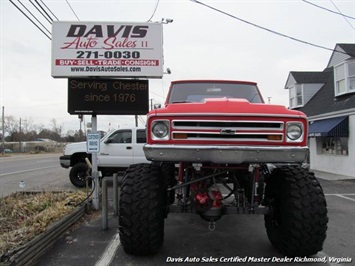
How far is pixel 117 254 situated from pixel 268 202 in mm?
2206

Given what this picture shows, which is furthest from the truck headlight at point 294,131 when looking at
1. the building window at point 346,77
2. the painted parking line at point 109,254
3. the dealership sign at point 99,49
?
the building window at point 346,77

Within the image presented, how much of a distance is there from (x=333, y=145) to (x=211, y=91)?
1280cm

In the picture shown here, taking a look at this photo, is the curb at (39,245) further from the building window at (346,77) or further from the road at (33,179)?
the building window at (346,77)

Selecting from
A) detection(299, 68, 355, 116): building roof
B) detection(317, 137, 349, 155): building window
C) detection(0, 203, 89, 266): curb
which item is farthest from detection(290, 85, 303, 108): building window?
detection(0, 203, 89, 266): curb

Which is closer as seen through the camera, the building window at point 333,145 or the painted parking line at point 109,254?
the painted parking line at point 109,254

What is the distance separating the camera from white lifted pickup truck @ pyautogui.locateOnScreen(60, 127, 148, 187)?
1154 cm

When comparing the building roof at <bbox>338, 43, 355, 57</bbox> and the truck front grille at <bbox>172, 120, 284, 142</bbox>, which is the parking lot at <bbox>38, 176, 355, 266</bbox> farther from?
the building roof at <bbox>338, 43, 355, 57</bbox>

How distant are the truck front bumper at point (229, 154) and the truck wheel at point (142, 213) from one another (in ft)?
1.71

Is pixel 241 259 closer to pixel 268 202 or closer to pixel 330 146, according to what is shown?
pixel 268 202

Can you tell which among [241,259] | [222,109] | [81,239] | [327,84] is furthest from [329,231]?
[327,84]

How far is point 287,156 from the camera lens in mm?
3805

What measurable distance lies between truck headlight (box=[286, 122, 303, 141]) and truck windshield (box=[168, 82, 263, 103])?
1.62m

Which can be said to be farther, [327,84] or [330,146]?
[327,84]

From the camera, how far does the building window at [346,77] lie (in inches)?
611
